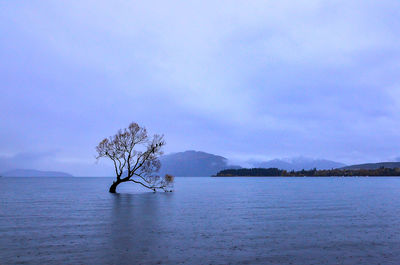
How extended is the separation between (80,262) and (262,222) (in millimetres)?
21312

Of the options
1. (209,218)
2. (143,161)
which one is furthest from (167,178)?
(209,218)

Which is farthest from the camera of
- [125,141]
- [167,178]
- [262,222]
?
[167,178]

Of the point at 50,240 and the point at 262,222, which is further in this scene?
the point at 262,222

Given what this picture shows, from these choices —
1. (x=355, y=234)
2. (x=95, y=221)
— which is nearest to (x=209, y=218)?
(x=95, y=221)

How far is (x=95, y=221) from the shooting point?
36219 mm

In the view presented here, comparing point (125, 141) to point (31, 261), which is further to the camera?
point (125, 141)

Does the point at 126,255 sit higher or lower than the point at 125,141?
lower

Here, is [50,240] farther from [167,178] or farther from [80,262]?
[167,178]

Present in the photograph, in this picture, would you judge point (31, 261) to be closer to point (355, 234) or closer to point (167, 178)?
point (355, 234)

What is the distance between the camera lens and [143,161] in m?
75.8

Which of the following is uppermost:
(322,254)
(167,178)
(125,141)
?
(125,141)

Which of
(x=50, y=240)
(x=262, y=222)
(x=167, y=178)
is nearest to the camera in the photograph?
(x=50, y=240)

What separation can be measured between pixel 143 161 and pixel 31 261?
183ft

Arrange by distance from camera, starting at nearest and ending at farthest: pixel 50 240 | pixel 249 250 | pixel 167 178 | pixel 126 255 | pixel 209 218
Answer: pixel 126 255, pixel 249 250, pixel 50 240, pixel 209 218, pixel 167 178
